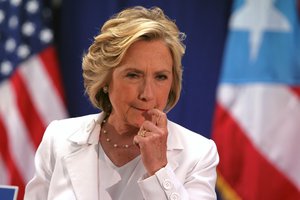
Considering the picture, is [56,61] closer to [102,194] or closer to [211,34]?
[211,34]

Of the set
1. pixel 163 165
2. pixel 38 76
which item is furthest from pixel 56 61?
pixel 163 165

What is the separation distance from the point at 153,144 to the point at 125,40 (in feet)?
0.96

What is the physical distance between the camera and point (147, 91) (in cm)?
158

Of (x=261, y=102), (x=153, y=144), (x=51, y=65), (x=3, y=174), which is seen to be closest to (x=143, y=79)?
(x=153, y=144)

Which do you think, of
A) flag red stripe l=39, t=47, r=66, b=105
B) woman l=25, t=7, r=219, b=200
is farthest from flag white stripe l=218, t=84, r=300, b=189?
woman l=25, t=7, r=219, b=200

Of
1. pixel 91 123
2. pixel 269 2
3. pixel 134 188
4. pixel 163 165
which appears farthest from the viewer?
pixel 269 2

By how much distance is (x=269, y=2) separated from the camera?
11.0ft

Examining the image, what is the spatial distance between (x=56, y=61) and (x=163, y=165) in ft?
7.81

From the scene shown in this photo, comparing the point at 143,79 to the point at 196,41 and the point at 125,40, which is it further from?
the point at 196,41

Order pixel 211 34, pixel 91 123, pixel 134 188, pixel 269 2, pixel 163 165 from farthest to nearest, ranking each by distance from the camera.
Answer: pixel 211 34
pixel 269 2
pixel 91 123
pixel 134 188
pixel 163 165

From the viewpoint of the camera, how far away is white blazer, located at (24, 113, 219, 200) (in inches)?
60.1

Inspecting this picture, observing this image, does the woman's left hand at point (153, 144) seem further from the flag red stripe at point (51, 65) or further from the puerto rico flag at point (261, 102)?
the flag red stripe at point (51, 65)

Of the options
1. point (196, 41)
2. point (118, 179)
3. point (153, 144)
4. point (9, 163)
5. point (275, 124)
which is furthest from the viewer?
point (9, 163)

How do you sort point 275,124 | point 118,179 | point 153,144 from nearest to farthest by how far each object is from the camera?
point 153,144 → point 118,179 → point 275,124
